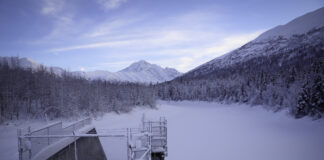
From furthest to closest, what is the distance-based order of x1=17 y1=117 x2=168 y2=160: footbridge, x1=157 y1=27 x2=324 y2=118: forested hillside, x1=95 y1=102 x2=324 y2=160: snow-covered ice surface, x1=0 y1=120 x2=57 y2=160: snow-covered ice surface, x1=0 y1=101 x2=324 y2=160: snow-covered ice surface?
x1=157 y1=27 x2=324 y2=118: forested hillside → x1=95 y1=102 x2=324 y2=160: snow-covered ice surface → x1=0 y1=101 x2=324 y2=160: snow-covered ice surface → x1=0 y1=120 x2=57 y2=160: snow-covered ice surface → x1=17 y1=117 x2=168 y2=160: footbridge

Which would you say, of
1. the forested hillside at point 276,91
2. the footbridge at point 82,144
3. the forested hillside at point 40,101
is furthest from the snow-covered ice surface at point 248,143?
the forested hillside at point 40,101

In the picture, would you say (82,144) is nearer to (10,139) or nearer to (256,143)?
(10,139)

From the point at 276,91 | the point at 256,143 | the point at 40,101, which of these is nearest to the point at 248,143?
the point at 256,143

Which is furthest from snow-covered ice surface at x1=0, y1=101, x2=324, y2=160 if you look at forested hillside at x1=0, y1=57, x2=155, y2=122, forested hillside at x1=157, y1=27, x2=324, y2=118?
forested hillside at x1=0, y1=57, x2=155, y2=122

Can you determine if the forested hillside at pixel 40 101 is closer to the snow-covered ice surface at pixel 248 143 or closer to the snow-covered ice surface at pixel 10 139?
the snow-covered ice surface at pixel 10 139

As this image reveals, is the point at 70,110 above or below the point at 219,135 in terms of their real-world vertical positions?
above

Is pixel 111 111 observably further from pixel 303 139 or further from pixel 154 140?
pixel 303 139

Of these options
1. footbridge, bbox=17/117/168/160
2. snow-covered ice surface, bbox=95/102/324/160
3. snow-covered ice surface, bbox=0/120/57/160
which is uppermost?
footbridge, bbox=17/117/168/160

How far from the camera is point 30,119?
20.1 m

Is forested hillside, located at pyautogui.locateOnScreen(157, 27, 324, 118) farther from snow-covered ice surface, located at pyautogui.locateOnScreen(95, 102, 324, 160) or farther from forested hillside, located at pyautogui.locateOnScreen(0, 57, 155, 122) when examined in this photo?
forested hillside, located at pyautogui.locateOnScreen(0, 57, 155, 122)

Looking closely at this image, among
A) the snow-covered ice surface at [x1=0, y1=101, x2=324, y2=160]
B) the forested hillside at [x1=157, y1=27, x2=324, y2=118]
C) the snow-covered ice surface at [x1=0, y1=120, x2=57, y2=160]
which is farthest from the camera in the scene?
the forested hillside at [x1=157, y1=27, x2=324, y2=118]

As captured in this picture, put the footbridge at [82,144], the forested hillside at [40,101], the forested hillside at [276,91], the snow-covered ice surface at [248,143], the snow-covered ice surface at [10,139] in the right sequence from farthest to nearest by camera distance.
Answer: the forested hillside at [276,91]
the forested hillside at [40,101]
the snow-covered ice surface at [248,143]
the snow-covered ice surface at [10,139]
the footbridge at [82,144]

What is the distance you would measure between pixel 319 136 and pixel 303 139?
54.0 inches

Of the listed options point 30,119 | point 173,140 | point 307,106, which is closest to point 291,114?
point 307,106
